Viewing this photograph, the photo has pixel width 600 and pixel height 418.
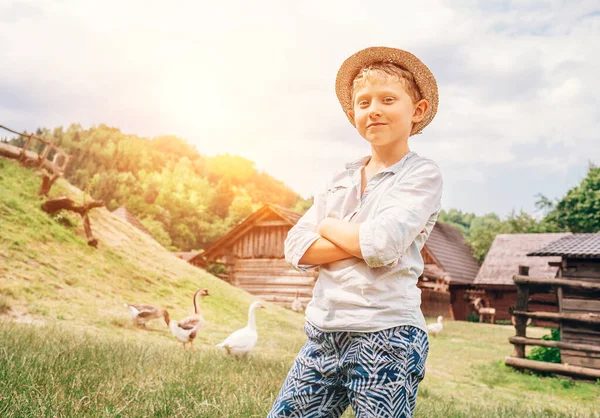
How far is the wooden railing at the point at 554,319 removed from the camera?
9.05m

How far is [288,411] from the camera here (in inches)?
79.2

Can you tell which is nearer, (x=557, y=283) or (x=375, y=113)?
(x=375, y=113)

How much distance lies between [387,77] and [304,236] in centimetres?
70

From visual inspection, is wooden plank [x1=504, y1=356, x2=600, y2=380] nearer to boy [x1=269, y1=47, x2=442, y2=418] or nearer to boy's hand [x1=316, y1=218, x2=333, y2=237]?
boy [x1=269, y1=47, x2=442, y2=418]

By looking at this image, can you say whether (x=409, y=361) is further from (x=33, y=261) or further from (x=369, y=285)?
(x=33, y=261)

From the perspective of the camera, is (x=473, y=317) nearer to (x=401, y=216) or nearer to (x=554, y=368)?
(x=554, y=368)

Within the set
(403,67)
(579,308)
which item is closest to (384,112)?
(403,67)

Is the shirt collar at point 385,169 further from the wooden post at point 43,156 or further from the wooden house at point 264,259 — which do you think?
the wooden house at point 264,259

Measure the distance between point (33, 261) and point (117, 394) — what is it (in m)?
8.49

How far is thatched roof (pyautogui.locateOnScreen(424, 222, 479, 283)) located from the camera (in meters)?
27.0

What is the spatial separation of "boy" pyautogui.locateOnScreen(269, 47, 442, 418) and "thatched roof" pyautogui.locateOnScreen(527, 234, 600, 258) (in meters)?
8.40

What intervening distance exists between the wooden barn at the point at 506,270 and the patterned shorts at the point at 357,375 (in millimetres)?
25989

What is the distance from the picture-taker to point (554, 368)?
9117 millimetres

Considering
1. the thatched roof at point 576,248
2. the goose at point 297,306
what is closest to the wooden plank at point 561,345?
the thatched roof at point 576,248
